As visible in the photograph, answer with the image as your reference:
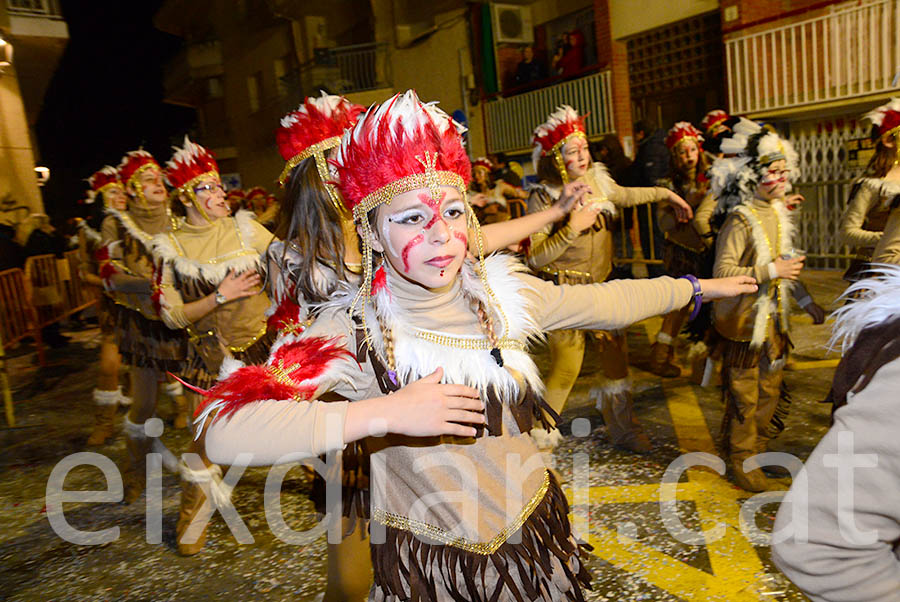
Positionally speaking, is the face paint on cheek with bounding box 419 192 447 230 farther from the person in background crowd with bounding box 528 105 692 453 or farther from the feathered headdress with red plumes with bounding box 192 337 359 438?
the person in background crowd with bounding box 528 105 692 453

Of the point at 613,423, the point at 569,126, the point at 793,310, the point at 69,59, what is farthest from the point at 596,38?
the point at 69,59

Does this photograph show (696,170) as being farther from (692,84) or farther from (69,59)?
(69,59)

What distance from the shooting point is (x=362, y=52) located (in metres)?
19.1

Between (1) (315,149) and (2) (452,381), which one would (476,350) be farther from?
(1) (315,149)

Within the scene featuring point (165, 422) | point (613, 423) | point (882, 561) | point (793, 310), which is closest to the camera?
point (882, 561)

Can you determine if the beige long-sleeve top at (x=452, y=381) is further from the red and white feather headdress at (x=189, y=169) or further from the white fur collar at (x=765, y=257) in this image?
the red and white feather headdress at (x=189, y=169)

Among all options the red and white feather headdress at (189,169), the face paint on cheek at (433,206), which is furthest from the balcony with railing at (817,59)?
the face paint on cheek at (433,206)

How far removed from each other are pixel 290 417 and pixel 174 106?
33.0m

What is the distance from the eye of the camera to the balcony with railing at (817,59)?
9641mm

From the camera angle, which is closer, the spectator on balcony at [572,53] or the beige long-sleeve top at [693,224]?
the beige long-sleeve top at [693,224]

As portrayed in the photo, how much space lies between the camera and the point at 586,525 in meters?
3.60

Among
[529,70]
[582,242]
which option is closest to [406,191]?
[582,242]

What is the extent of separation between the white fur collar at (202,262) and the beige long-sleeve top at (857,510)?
3310 mm

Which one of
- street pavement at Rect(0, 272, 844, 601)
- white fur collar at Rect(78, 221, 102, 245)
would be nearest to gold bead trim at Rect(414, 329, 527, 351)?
street pavement at Rect(0, 272, 844, 601)
